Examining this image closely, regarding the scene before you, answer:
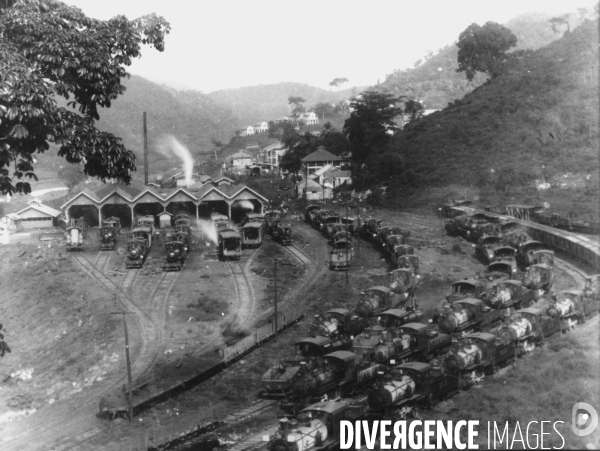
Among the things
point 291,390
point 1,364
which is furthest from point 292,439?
point 1,364

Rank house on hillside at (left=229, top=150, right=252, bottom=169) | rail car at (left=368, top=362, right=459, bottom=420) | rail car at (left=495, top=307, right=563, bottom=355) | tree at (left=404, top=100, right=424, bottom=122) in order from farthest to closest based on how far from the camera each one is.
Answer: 1. tree at (left=404, top=100, right=424, bottom=122)
2. house on hillside at (left=229, top=150, right=252, bottom=169)
3. rail car at (left=495, top=307, right=563, bottom=355)
4. rail car at (left=368, top=362, right=459, bottom=420)

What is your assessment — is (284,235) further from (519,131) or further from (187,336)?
(519,131)

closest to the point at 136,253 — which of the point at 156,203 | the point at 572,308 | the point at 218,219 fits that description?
the point at 218,219

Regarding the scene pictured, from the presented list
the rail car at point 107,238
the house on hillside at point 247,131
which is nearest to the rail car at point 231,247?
the rail car at point 107,238

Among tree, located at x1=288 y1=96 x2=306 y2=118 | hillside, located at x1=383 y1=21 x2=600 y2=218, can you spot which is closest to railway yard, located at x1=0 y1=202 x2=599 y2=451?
hillside, located at x1=383 y1=21 x2=600 y2=218

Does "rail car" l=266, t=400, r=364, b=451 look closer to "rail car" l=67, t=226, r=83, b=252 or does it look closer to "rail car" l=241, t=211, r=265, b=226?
"rail car" l=67, t=226, r=83, b=252

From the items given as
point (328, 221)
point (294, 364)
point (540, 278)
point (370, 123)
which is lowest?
point (294, 364)
